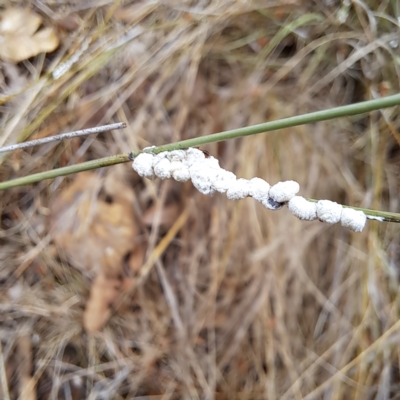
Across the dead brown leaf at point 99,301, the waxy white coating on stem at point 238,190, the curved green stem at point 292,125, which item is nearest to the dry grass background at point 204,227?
the dead brown leaf at point 99,301

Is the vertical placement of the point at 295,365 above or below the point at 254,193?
below

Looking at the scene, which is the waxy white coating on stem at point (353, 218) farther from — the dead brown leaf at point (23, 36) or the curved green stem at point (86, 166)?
the dead brown leaf at point (23, 36)

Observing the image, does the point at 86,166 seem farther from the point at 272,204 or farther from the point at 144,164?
the point at 272,204

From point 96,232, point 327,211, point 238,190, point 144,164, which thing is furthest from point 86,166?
point 96,232

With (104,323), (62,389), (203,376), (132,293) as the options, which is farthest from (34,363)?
(203,376)

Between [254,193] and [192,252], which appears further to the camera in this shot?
[192,252]

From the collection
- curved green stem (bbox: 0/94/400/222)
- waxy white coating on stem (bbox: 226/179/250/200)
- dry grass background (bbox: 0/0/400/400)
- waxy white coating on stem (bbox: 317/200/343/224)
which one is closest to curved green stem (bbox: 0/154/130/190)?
curved green stem (bbox: 0/94/400/222)

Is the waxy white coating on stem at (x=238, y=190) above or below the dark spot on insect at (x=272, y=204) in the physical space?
above

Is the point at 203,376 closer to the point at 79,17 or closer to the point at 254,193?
the point at 254,193
